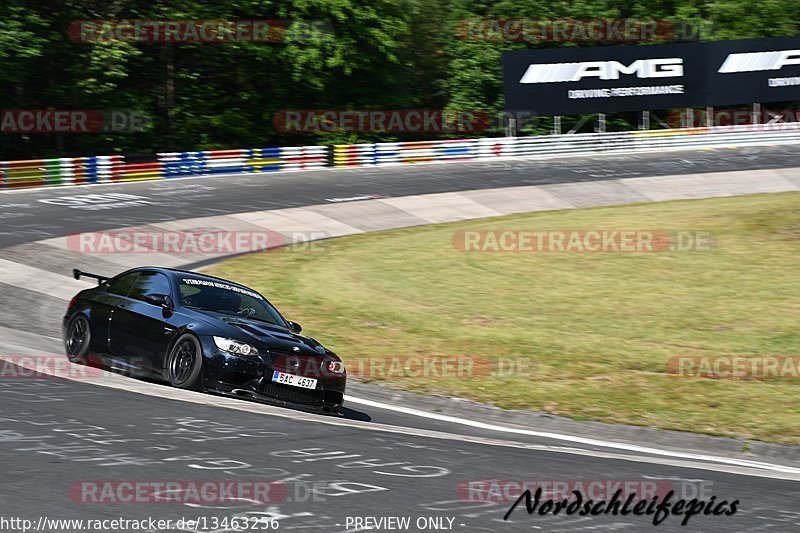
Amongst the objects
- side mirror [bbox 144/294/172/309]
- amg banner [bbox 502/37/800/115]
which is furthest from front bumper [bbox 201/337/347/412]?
amg banner [bbox 502/37/800/115]

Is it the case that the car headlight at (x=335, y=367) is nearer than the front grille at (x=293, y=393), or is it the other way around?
the front grille at (x=293, y=393)

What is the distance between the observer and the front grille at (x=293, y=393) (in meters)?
10.0

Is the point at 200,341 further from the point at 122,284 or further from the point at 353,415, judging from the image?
the point at 122,284

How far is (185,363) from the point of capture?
404 inches

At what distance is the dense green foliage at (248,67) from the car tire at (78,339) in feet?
99.5

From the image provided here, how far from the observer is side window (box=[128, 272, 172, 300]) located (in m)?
11.2

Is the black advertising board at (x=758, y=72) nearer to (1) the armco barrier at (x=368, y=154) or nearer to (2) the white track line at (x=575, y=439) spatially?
(1) the armco barrier at (x=368, y=154)

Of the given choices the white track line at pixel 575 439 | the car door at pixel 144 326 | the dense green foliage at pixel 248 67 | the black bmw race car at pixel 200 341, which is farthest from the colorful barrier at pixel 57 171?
the white track line at pixel 575 439

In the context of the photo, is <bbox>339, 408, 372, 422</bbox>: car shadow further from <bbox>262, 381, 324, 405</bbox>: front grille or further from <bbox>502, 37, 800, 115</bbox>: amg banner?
<bbox>502, 37, 800, 115</bbox>: amg banner

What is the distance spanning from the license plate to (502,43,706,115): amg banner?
113 feet

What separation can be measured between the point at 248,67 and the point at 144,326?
4045 cm

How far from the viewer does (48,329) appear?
15.0m

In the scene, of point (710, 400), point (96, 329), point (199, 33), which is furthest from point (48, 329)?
point (199, 33)

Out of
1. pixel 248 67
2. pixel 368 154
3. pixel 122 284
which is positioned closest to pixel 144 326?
pixel 122 284
